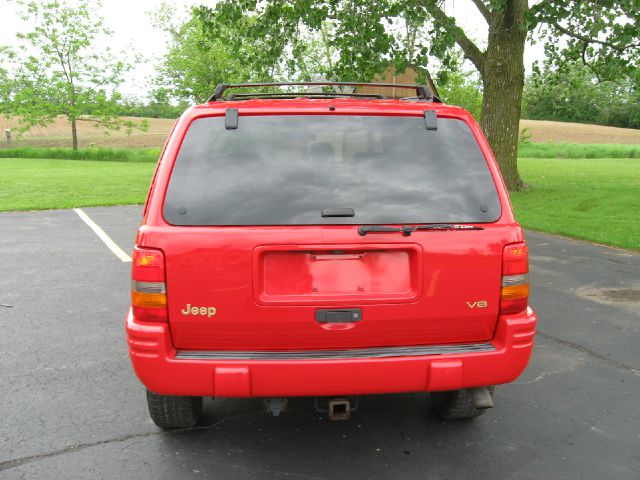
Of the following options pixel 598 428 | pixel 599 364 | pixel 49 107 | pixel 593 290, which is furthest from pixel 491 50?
pixel 49 107

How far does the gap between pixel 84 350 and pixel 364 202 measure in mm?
2959

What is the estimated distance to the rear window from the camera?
2689 mm

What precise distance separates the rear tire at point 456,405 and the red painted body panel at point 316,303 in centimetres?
55

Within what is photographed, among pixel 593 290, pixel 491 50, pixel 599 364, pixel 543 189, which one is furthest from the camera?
pixel 543 189

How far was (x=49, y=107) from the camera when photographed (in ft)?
145

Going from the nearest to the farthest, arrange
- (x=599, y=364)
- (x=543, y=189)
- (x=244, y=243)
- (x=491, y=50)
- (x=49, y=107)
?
(x=244, y=243) < (x=599, y=364) < (x=491, y=50) < (x=543, y=189) < (x=49, y=107)

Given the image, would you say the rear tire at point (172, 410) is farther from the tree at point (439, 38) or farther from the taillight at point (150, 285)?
the tree at point (439, 38)

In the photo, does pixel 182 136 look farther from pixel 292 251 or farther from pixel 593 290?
pixel 593 290

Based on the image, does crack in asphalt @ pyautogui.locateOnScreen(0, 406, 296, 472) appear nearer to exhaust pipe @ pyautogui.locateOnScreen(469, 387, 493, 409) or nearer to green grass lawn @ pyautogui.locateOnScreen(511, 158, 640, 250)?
exhaust pipe @ pyautogui.locateOnScreen(469, 387, 493, 409)

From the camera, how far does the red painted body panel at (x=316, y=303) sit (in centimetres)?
264

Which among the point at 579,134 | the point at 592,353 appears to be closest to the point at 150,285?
the point at 592,353

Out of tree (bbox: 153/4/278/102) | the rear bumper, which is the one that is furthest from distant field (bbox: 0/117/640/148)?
the rear bumper

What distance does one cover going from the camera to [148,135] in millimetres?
64812

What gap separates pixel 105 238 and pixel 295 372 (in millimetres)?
8190
